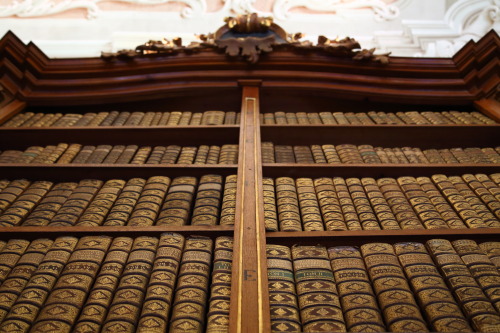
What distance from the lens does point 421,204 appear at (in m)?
1.82

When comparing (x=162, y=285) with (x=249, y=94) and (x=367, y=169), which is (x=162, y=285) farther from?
(x=249, y=94)

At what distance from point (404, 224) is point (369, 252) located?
0.24 meters

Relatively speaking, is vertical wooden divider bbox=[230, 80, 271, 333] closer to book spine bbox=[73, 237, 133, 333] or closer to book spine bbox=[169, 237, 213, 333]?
book spine bbox=[169, 237, 213, 333]

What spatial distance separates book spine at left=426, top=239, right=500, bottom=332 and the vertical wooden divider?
56cm

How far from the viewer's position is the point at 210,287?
1.41 metres

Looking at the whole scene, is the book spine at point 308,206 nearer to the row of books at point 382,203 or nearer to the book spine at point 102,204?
the row of books at point 382,203

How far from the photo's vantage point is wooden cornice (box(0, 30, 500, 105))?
280 centimetres

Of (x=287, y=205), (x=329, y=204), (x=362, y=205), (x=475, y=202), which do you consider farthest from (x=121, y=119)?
(x=475, y=202)

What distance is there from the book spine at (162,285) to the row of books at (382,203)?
34 centimetres

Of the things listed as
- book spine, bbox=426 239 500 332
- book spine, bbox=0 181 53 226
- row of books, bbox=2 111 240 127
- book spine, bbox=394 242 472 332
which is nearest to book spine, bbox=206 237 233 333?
book spine, bbox=394 242 472 332

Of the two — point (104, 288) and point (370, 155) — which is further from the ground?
point (370, 155)

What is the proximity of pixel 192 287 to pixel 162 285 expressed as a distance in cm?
9

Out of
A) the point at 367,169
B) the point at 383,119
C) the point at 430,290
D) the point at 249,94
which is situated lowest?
the point at 430,290

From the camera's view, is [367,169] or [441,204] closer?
[441,204]
